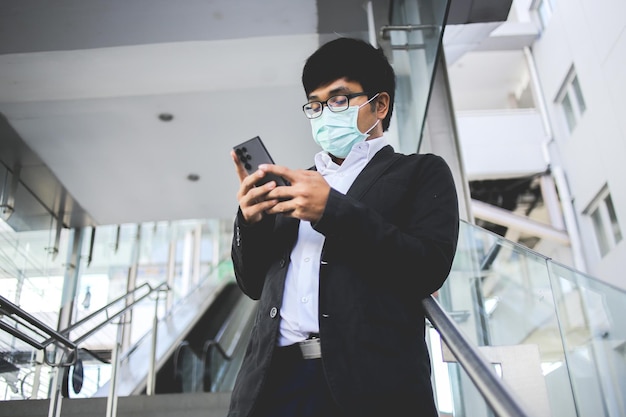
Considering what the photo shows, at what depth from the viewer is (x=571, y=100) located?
10969 millimetres

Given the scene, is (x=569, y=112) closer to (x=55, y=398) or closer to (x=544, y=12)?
(x=544, y=12)

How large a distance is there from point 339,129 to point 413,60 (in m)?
2.57

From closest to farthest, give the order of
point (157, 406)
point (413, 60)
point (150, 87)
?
point (413, 60) < point (157, 406) < point (150, 87)

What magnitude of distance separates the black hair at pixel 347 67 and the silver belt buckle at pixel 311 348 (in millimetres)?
691

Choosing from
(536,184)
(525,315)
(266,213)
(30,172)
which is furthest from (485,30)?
(536,184)

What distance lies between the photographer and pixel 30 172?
587 cm

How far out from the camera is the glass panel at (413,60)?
365cm

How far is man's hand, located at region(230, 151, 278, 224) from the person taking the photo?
1.32 meters

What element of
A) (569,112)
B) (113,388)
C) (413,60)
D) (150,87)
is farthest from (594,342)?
(569,112)

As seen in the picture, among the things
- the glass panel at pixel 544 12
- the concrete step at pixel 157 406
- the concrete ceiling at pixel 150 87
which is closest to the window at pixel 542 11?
the glass panel at pixel 544 12

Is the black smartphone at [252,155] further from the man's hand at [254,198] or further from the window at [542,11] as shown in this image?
the window at [542,11]

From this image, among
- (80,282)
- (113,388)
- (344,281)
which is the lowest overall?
(344,281)

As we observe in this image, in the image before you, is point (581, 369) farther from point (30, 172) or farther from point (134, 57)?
point (30, 172)

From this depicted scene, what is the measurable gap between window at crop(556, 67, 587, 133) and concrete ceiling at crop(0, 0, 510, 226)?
255 inches
